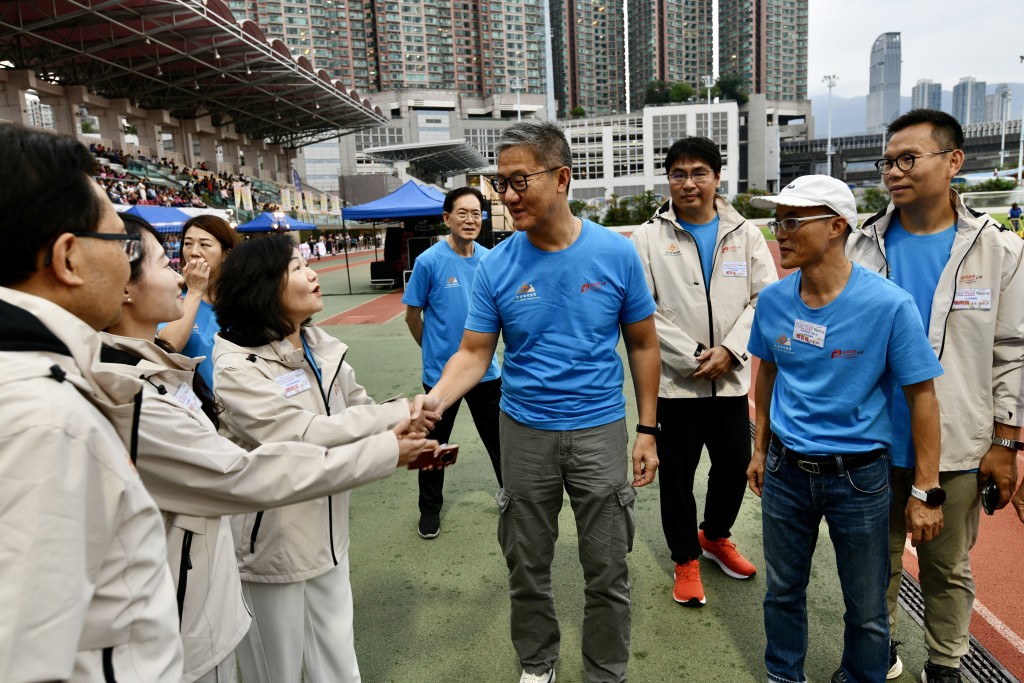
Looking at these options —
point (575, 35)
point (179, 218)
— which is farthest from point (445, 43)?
point (179, 218)

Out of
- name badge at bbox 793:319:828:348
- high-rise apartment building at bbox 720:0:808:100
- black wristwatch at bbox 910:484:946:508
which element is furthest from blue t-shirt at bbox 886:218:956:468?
high-rise apartment building at bbox 720:0:808:100

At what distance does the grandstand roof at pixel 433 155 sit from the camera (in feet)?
146

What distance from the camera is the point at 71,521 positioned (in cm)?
87

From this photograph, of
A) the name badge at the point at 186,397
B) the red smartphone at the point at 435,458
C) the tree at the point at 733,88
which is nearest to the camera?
the name badge at the point at 186,397

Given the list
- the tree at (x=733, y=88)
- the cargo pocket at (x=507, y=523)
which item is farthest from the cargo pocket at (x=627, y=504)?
the tree at (x=733, y=88)

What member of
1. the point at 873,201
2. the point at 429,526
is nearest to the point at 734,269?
the point at 429,526

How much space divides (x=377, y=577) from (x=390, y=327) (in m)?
8.29

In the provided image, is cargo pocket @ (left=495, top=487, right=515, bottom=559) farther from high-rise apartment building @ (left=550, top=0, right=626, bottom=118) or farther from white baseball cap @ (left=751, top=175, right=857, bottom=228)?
high-rise apartment building @ (left=550, top=0, right=626, bottom=118)

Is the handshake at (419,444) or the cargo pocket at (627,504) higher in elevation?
the handshake at (419,444)

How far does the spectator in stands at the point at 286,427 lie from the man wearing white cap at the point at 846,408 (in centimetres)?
126

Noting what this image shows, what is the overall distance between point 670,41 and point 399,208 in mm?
129235

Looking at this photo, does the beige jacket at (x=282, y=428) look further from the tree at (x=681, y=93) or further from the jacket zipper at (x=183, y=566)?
the tree at (x=681, y=93)

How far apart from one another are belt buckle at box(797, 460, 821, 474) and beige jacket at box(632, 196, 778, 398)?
35.7 inches

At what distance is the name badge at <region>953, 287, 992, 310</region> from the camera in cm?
223
